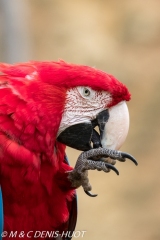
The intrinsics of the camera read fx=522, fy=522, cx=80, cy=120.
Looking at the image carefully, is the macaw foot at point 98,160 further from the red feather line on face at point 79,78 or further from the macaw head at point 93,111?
the red feather line on face at point 79,78

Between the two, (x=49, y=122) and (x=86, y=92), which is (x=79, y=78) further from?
(x=49, y=122)

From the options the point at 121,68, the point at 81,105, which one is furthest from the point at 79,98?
the point at 121,68

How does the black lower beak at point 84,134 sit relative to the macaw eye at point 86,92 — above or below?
below

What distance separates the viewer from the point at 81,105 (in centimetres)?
158

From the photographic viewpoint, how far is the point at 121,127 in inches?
61.2

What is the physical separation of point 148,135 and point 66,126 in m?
1.96

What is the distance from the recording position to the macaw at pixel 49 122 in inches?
60.2

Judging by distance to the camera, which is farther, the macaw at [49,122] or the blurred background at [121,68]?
the blurred background at [121,68]

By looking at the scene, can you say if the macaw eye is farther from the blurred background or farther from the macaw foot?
the blurred background

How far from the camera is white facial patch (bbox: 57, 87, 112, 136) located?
1.57m

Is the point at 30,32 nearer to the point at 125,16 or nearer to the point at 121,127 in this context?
the point at 125,16

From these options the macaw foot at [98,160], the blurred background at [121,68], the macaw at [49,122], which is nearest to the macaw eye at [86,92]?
the macaw at [49,122]

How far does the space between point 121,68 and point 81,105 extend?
6.54ft

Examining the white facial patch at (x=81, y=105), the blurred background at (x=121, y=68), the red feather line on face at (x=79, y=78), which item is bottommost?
the blurred background at (x=121, y=68)
